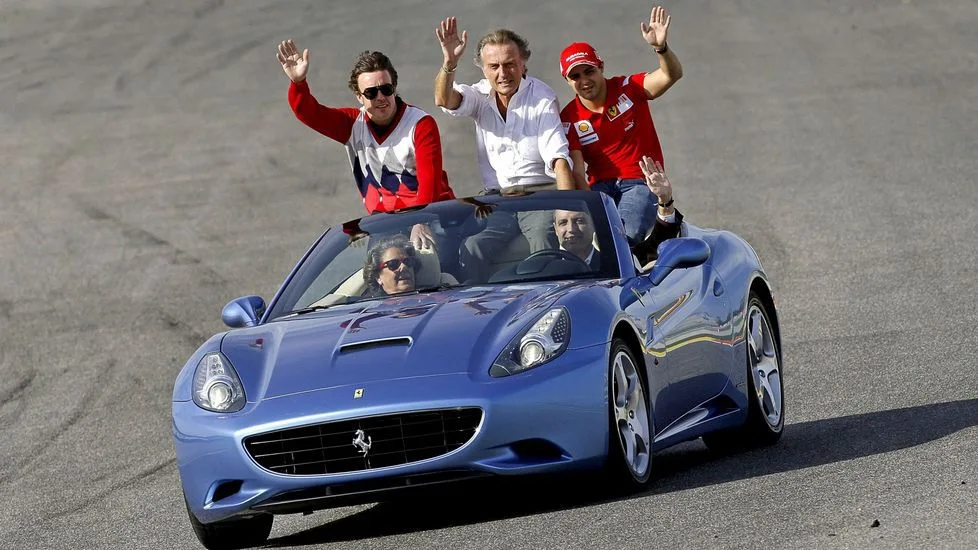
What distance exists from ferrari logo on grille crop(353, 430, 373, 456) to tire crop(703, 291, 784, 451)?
2.54 meters

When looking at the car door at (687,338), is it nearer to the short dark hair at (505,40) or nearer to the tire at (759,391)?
the tire at (759,391)

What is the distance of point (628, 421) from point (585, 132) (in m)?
3.32

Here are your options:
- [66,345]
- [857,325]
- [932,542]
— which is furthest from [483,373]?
[66,345]

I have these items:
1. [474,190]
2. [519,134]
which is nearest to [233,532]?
[519,134]

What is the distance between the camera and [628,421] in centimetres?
753

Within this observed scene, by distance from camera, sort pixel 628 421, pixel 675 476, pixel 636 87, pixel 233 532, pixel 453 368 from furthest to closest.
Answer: pixel 636 87 → pixel 675 476 → pixel 233 532 → pixel 628 421 → pixel 453 368

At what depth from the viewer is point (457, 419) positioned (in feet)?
22.8

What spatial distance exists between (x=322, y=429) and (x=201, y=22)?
2367cm

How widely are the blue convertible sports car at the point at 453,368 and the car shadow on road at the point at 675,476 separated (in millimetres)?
136

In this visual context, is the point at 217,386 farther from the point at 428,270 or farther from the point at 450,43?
the point at 450,43

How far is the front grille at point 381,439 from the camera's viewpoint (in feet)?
22.8

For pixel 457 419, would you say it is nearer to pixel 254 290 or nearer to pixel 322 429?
pixel 322 429

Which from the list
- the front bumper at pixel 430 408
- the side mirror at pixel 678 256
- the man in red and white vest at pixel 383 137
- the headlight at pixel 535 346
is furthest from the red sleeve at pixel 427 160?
the front bumper at pixel 430 408

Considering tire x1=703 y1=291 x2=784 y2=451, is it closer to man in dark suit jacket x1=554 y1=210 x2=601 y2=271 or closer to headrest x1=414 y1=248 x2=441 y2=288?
man in dark suit jacket x1=554 y1=210 x2=601 y2=271
